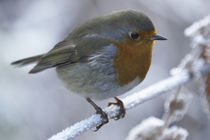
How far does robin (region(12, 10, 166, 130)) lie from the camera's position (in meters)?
2.59

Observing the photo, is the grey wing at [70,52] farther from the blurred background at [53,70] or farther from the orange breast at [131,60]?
the blurred background at [53,70]

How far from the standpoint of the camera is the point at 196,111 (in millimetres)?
3705

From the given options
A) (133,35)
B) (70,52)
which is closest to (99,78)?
(133,35)

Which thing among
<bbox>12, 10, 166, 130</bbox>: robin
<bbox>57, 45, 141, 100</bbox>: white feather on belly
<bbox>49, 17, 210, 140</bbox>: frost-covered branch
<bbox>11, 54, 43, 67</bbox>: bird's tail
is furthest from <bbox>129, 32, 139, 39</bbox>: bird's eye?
<bbox>11, 54, 43, 67</bbox>: bird's tail

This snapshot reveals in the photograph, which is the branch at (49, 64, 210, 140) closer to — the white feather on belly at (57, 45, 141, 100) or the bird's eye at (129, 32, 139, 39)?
the white feather on belly at (57, 45, 141, 100)

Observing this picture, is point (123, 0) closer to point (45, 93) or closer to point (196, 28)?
point (45, 93)

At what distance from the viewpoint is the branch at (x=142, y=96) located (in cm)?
169

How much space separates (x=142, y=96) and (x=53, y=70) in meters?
2.26

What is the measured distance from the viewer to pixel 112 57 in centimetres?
262

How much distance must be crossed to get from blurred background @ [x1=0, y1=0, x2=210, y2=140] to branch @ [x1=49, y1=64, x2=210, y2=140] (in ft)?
4.05

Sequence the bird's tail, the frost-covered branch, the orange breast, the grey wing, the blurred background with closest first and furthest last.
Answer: the frost-covered branch, the orange breast, the grey wing, the bird's tail, the blurred background

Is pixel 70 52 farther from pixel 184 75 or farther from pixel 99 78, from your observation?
pixel 184 75

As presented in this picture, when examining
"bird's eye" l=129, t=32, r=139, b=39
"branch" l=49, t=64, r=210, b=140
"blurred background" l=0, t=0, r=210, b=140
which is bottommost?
"blurred background" l=0, t=0, r=210, b=140

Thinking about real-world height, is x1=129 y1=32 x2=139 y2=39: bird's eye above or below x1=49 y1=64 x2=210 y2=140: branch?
above
